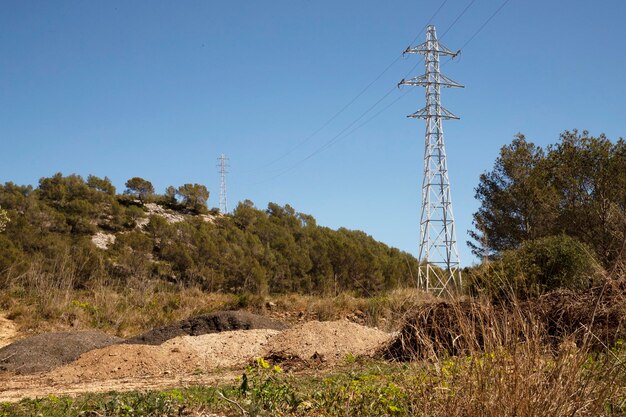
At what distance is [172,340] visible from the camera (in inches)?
442

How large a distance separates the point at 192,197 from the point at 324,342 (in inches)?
1387

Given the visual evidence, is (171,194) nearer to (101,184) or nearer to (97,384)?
(101,184)

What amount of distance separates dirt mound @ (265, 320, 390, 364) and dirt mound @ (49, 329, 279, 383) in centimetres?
45

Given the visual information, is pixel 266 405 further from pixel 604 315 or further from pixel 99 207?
→ pixel 99 207

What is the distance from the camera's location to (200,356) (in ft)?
34.5

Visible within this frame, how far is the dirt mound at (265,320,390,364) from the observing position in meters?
9.73

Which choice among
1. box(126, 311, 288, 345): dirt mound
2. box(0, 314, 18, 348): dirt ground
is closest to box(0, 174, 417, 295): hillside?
box(0, 314, 18, 348): dirt ground

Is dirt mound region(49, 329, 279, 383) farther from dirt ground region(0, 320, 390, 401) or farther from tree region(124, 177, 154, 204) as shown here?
tree region(124, 177, 154, 204)

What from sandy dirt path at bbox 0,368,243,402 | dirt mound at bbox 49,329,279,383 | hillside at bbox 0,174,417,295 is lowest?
sandy dirt path at bbox 0,368,243,402

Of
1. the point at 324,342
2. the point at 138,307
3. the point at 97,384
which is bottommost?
the point at 97,384

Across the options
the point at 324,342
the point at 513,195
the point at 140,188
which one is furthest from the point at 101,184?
the point at 324,342

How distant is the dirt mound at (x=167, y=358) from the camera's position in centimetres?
968

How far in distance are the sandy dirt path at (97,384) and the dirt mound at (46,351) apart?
925mm

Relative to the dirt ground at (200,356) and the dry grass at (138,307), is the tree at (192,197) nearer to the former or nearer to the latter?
the dry grass at (138,307)
